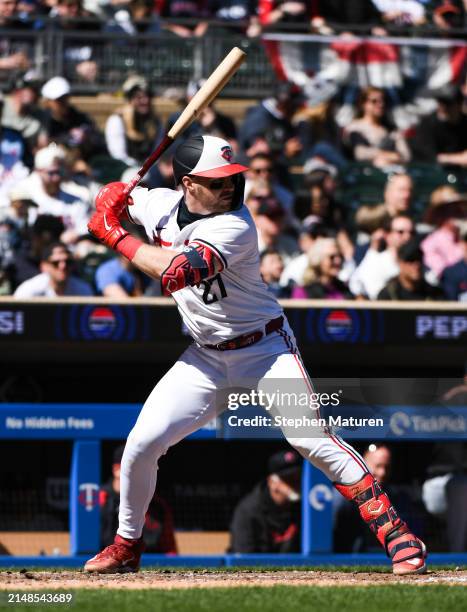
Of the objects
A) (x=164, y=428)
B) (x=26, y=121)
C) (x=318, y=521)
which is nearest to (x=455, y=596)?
(x=164, y=428)

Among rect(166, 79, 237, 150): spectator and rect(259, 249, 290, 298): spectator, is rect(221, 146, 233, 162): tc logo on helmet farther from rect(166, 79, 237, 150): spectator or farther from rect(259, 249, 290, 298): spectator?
rect(166, 79, 237, 150): spectator

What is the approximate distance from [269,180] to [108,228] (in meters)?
4.58

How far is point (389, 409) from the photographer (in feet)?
24.0

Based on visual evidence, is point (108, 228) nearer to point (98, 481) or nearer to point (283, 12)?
point (98, 481)

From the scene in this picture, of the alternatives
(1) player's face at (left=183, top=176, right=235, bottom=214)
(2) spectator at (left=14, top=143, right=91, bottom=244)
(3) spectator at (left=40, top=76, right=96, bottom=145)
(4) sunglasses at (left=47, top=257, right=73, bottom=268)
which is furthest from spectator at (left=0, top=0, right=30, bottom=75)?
(1) player's face at (left=183, top=176, right=235, bottom=214)

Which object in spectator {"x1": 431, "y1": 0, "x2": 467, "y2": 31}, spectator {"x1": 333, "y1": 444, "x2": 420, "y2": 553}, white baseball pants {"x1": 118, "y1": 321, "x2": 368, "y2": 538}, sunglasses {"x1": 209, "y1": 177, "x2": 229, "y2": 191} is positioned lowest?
spectator {"x1": 333, "y1": 444, "x2": 420, "y2": 553}

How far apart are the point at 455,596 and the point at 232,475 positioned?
3.58 metres

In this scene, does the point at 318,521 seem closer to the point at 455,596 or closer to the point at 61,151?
the point at 455,596

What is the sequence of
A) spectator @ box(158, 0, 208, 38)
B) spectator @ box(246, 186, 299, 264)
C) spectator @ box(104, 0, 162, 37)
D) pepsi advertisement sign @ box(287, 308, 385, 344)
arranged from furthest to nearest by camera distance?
spectator @ box(158, 0, 208, 38), spectator @ box(104, 0, 162, 37), spectator @ box(246, 186, 299, 264), pepsi advertisement sign @ box(287, 308, 385, 344)

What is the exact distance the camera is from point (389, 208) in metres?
9.38

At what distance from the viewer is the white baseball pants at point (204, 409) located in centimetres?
491

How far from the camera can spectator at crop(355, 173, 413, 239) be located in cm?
925

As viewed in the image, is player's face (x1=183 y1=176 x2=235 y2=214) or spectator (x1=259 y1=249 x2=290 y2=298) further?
spectator (x1=259 y1=249 x2=290 y2=298)

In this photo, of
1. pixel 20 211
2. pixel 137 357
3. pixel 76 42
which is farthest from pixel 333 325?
pixel 76 42
